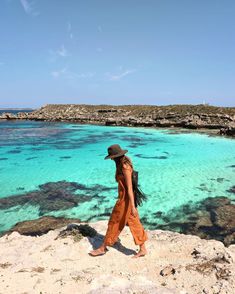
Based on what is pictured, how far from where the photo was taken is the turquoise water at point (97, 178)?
455 inches

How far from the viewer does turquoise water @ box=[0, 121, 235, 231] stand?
455 inches

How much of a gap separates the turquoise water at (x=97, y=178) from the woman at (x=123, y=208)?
4.36m

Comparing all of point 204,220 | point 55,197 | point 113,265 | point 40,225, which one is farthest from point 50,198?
point 113,265

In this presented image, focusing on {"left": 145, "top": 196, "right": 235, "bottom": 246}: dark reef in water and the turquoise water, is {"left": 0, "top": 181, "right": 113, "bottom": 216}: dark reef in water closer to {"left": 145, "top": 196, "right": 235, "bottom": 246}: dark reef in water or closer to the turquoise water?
the turquoise water

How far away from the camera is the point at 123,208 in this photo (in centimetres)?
590

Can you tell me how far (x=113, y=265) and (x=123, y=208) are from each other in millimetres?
1027

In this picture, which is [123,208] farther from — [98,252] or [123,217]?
[98,252]

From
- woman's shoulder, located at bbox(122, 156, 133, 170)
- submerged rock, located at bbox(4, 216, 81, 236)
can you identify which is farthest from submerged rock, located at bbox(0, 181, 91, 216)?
woman's shoulder, located at bbox(122, 156, 133, 170)

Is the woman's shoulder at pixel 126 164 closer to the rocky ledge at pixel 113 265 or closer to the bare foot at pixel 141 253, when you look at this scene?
the bare foot at pixel 141 253

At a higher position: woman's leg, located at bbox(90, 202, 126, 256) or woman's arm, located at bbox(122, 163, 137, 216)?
woman's arm, located at bbox(122, 163, 137, 216)

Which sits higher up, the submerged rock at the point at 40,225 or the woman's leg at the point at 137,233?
the woman's leg at the point at 137,233

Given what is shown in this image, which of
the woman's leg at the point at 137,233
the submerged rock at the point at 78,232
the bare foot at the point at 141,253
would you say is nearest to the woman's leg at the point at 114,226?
the woman's leg at the point at 137,233

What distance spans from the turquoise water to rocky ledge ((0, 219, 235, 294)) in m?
3.69

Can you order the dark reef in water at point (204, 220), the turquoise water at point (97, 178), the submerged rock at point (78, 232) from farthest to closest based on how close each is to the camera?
the turquoise water at point (97, 178) → the dark reef in water at point (204, 220) → the submerged rock at point (78, 232)
